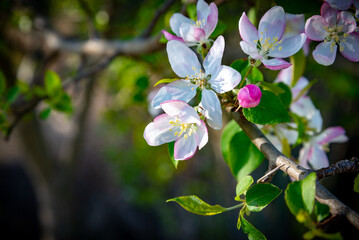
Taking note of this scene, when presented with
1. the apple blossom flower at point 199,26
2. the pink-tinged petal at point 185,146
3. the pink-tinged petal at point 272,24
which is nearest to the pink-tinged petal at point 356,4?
the pink-tinged petal at point 272,24

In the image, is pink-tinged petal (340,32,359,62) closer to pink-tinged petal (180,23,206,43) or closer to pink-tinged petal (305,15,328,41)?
pink-tinged petal (305,15,328,41)

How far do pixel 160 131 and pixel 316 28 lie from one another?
29cm

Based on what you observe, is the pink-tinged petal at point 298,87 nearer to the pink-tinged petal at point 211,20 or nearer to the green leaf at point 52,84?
the pink-tinged petal at point 211,20

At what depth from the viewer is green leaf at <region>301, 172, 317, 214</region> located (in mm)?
286

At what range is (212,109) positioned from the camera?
14.0 inches

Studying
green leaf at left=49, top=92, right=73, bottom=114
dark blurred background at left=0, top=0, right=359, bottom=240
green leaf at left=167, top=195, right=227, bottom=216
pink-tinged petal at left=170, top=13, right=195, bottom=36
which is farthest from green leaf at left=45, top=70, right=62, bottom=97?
green leaf at left=167, top=195, right=227, bottom=216

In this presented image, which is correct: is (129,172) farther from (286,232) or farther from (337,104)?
(337,104)

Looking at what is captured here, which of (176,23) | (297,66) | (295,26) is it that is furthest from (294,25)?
(176,23)

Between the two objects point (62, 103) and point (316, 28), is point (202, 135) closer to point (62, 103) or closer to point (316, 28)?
point (316, 28)

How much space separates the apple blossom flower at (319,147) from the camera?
1.71 feet

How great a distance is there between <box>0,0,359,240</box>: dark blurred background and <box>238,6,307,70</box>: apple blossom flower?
0.23 m

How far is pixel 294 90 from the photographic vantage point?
59 centimetres

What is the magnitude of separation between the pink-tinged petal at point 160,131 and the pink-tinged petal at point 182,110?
0.04m

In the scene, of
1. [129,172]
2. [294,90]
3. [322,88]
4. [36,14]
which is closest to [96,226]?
[129,172]
